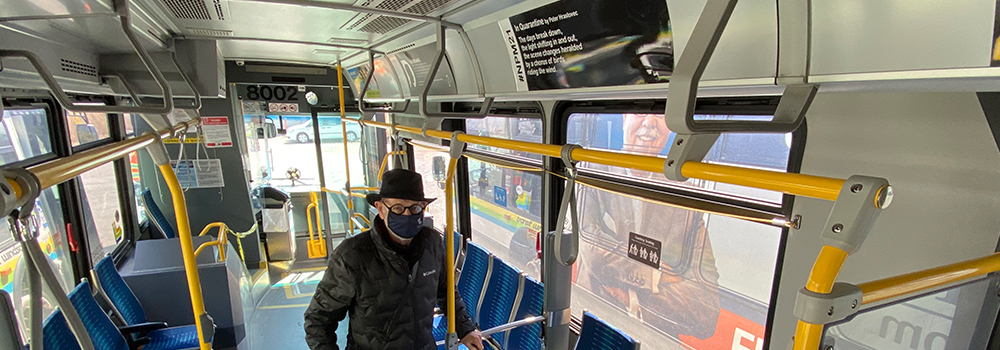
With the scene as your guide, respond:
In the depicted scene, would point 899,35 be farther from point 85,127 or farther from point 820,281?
point 85,127

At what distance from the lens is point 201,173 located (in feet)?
19.5

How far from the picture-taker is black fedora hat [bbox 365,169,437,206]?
227 cm

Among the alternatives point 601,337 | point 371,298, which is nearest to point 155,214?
point 371,298

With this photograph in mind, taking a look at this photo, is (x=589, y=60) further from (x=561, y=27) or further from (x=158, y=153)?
(x=158, y=153)

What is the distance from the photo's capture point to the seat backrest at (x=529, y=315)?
3.14 metres

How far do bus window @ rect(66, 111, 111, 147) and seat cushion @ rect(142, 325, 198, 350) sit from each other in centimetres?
179

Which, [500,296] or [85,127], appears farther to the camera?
[85,127]

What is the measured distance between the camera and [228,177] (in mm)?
6086

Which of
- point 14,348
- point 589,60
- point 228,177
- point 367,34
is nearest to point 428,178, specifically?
point 228,177

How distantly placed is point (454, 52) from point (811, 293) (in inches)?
107

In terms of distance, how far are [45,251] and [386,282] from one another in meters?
3.14

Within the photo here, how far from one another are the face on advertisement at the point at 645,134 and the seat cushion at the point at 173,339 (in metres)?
3.72

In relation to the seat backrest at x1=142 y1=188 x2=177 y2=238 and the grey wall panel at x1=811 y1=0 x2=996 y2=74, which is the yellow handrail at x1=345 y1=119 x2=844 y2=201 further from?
the seat backrest at x1=142 y1=188 x2=177 y2=238

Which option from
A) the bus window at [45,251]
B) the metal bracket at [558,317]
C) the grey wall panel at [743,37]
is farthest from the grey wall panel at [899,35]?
the bus window at [45,251]
